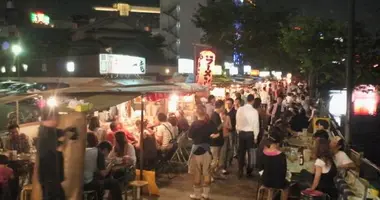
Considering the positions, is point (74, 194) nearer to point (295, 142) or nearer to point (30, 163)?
point (30, 163)

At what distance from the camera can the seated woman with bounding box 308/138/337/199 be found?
6.54m

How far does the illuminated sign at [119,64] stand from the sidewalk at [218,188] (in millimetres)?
4946

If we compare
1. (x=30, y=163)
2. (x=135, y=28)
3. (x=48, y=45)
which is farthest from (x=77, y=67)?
(x=30, y=163)

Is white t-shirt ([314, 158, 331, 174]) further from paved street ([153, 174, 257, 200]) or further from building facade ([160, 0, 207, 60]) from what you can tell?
building facade ([160, 0, 207, 60])

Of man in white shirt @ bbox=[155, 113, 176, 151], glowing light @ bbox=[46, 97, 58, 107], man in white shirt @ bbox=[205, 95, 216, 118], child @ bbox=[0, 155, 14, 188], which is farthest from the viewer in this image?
man in white shirt @ bbox=[205, 95, 216, 118]

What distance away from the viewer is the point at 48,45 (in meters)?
44.7

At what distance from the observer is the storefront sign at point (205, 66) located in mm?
15672

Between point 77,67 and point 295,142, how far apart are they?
2943cm

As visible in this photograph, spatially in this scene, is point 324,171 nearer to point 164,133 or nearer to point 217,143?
point 217,143

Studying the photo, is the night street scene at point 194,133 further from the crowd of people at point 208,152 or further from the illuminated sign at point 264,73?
the illuminated sign at point 264,73

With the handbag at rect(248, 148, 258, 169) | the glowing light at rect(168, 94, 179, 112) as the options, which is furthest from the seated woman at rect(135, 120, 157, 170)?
the glowing light at rect(168, 94, 179, 112)

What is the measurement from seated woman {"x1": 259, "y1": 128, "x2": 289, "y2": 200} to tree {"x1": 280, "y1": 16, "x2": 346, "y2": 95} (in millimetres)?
11815

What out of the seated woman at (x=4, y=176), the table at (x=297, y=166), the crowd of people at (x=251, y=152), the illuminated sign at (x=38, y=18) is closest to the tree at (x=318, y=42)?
the crowd of people at (x=251, y=152)

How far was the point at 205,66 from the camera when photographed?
15.8 m
